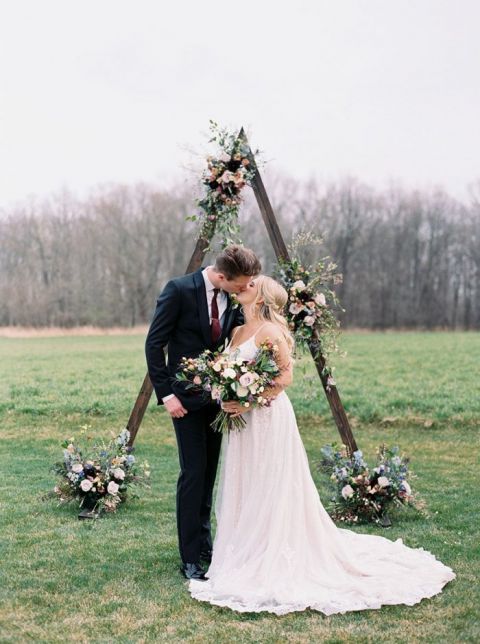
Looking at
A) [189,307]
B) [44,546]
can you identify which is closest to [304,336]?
[189,307]

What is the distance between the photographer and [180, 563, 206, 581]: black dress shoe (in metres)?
4.54

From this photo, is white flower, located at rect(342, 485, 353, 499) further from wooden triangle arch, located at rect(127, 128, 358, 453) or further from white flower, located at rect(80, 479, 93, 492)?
white flower, located at rect(80, 479, 93, 492)

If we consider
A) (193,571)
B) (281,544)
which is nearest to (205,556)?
(193,571)

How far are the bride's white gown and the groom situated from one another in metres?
0.16

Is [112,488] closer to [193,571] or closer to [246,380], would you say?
[193,571]

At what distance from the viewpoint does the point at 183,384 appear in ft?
15.2

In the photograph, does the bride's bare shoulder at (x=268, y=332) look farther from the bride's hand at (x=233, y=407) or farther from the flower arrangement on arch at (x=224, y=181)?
the flower arrangement on arch at (x=224, y=181)

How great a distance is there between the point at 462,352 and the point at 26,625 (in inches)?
595

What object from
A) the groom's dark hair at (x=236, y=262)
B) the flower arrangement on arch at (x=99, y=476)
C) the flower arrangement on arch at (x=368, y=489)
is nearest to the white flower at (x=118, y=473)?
the flower arrangement on arch at (x=99, y=476)

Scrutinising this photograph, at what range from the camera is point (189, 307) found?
15.2 feet

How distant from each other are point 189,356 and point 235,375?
0.53 meters

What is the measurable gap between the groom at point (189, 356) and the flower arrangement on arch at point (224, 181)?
4.42 feet

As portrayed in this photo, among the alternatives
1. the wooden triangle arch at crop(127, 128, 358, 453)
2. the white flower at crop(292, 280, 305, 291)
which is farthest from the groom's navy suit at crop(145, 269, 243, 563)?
the white flower at crop(292, 280, 305, 291)

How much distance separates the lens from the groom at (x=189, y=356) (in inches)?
181
